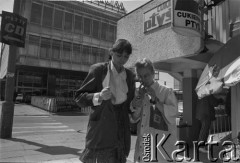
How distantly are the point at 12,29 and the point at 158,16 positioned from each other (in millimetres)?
4713

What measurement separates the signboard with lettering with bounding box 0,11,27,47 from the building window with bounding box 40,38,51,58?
2156 cm

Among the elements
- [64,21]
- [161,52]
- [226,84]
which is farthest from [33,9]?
[226,84]

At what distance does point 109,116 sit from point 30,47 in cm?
2768

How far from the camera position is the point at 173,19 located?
467 centimetres

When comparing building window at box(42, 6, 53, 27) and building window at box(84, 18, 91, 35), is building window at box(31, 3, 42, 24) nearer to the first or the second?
building window at box(42, 6, 53, 27)

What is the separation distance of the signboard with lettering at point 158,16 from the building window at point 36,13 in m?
24.5

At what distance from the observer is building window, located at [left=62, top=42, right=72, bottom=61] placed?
3008 cm

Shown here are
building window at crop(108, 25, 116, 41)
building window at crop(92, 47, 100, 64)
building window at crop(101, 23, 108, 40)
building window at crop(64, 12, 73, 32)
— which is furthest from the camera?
building window at crop(108, 25, 116, 41)

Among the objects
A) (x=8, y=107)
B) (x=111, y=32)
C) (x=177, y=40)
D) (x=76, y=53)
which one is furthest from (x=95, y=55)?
(x=177, y=40)

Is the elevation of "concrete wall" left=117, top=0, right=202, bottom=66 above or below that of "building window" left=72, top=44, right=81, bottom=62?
below

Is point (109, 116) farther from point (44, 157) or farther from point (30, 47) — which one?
point (30, 47)

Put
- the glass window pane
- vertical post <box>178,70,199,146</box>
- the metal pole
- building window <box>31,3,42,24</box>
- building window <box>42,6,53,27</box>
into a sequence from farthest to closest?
1. the glass window pane
2. building window <box>42,6,53,27</box>
3. building window <box>31,3,42,24</box>
4. the metal pole
5. vertical post <box>178,70,199,146</box>

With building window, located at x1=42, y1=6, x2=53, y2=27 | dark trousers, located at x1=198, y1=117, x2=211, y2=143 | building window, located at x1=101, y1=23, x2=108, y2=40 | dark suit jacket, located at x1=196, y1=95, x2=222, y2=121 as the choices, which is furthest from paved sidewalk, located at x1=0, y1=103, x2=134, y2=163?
building window, located at x1=101, y1=23, x2=108, y2=40

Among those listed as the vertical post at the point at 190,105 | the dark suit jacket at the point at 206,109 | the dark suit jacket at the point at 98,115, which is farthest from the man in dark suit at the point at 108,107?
the vertical post at the point at 190,105
